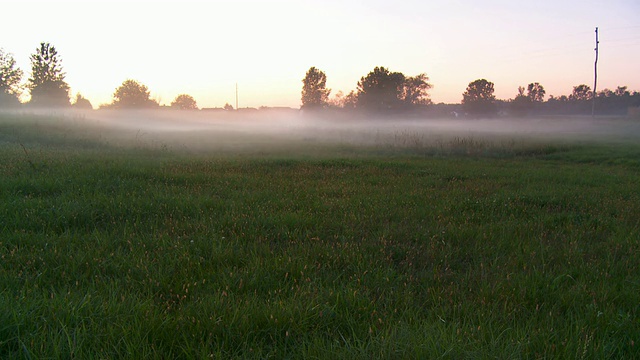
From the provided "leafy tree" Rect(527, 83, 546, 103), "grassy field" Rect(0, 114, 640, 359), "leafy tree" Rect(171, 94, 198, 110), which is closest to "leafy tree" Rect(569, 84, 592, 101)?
"leafy tree" Rect(527, 83, 546, 103)

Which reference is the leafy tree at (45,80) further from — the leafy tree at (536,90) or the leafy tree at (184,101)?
the leafy tree at (536,90)

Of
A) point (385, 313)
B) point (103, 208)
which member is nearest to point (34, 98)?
point (103, 208)

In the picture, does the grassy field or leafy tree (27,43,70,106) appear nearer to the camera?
the grassy field

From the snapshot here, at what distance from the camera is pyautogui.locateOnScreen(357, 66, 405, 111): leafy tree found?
9950 centimetres

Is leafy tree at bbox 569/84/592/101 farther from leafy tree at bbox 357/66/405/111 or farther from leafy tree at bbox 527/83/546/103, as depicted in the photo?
leafy tree at bbox 357/66/405/111

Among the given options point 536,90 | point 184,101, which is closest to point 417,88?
point 536,90

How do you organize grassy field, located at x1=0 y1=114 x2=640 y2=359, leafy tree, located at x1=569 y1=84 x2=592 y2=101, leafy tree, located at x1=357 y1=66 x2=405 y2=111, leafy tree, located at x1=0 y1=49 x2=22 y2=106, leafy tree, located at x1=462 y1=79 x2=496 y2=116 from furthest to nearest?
leafy tree, located at x1=569 y1=84 x2=592 y2=101, leafy tree, located at x1=462 y1=79 x2=496 y2=116, leafy tree, located at x1=357 y1=66 x2=405 y2=111, leafy tree, located at x1=0 y1=49 x2=22 y2=106, grassy field, located at x1=0 y1=114 x2=640 y2=359

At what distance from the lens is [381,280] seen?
11.0ft

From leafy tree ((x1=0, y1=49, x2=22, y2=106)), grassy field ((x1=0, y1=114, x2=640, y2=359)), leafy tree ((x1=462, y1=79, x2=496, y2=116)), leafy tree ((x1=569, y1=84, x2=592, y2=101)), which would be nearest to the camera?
grassy field ((x1=0, y1=114, x2=640, y2=359))

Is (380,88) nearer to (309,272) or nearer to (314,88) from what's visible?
(314,88)

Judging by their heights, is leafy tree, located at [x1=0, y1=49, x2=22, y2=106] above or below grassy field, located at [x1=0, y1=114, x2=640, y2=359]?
above

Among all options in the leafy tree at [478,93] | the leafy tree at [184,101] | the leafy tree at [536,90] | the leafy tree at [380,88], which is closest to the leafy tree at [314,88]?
→ the leafy tree at [380,88]

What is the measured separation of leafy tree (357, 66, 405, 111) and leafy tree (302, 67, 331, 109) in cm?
1149

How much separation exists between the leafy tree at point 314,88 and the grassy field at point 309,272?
9968 centimetres
